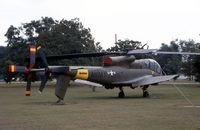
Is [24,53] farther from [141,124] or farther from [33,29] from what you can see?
[141,124]

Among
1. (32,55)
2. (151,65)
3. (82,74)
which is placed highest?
(32,55)

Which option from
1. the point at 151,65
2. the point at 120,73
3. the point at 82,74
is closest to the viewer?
the point at 82,74

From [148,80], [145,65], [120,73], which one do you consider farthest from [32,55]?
[145,65]

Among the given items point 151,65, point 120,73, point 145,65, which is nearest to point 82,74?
point 120,73

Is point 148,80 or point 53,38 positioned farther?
point 53,38

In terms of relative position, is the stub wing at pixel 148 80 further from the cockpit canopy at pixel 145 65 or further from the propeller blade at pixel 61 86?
the propeller blade at pixel 61 86

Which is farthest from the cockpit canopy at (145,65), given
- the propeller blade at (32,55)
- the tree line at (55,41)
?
the tree line at (55,41)

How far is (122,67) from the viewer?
32219mm

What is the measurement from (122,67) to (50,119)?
16.5m

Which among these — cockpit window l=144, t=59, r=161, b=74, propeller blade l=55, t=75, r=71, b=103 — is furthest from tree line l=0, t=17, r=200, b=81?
propeller blade l=55, t=75, r=71, b=103

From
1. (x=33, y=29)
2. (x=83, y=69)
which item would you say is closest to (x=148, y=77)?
(x=83, y=69)

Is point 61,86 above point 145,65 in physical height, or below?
below

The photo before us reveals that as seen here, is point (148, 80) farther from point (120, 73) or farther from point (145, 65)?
point (120, 73)

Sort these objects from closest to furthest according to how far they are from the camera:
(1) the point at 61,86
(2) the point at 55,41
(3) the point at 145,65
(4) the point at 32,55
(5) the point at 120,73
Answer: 1. (4) the point at 32,55
2. (1) the point at 61,86
3. (5) the point at 120,73
4. (3) the point at 145,65
5. (2) the point at 55,41
